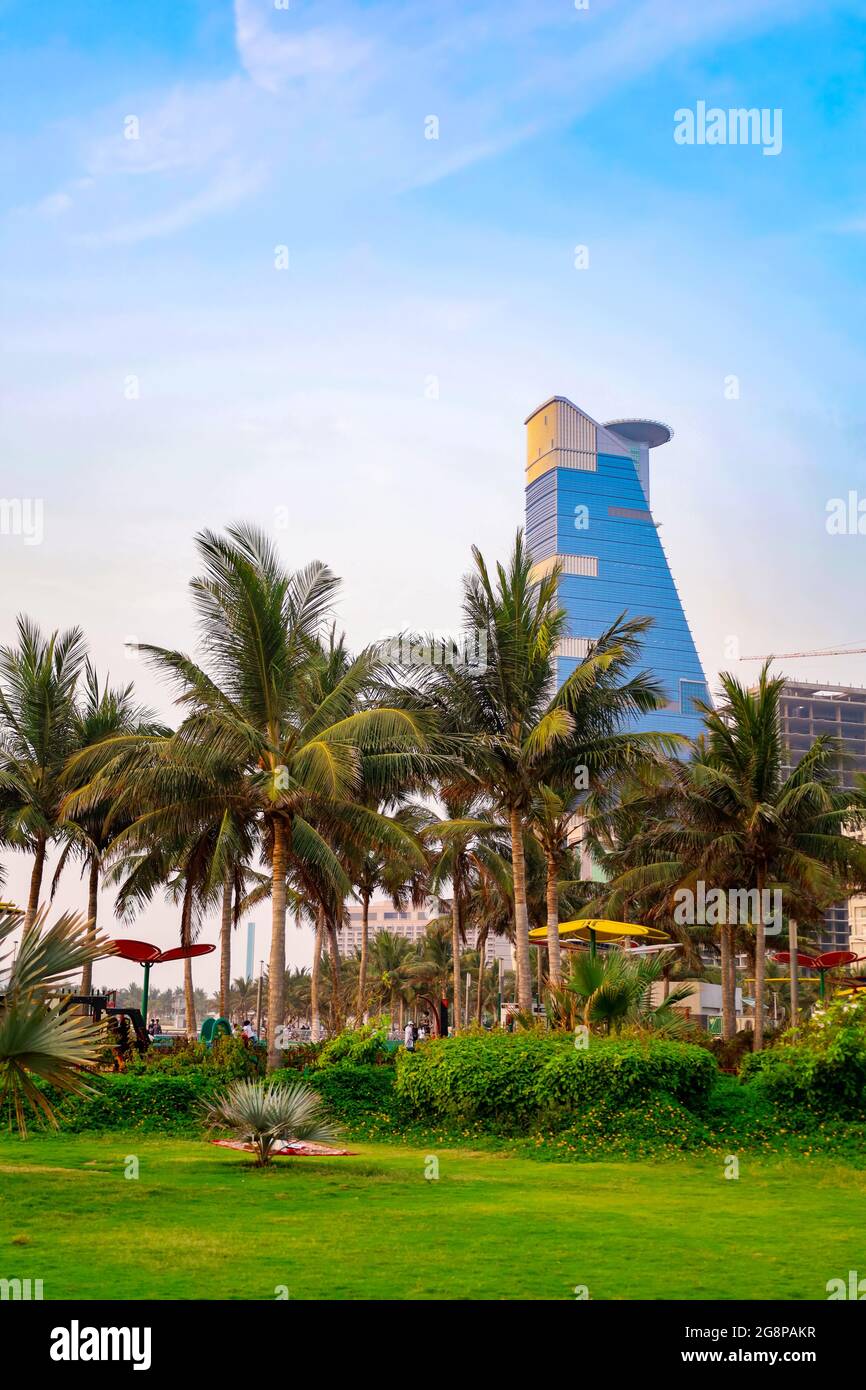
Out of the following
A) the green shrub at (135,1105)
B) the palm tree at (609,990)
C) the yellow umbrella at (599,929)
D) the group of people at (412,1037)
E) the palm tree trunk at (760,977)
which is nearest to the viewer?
the green shrub at (135,1105)

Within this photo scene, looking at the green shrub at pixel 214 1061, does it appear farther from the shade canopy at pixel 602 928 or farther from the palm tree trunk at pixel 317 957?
the shade canopy at pixel 602 928

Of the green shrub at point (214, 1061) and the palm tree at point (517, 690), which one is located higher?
the palm tree at point (517, 690)

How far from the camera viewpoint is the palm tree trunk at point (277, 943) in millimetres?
24109

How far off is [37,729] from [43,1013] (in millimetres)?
20963

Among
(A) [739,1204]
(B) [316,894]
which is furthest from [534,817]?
(A) [739,1204]

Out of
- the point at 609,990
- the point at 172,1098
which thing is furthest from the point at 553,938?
the point at 172,1098

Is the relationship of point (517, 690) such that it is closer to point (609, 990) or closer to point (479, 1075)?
point (609, 990)

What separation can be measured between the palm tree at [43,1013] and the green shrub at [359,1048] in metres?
11.4

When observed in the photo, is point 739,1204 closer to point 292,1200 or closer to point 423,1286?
point 292,1200

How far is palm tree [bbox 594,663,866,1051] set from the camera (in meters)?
32.1

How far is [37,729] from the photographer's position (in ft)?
102
